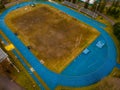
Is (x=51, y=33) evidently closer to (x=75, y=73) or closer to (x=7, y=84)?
(x=75, y=73)

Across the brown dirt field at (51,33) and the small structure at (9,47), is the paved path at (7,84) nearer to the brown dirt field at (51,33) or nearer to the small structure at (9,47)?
the brown dirt field at (51,33)

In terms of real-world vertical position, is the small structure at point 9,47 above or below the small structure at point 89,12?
below

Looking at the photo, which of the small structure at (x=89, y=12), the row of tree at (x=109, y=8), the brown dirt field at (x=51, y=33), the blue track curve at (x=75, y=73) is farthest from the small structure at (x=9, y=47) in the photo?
the row of tree at (x=109, y=8)

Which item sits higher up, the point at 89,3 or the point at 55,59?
the point at 89,3

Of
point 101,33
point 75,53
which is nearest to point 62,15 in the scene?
point 101,33

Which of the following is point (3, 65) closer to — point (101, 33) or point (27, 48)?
point (27, 48)

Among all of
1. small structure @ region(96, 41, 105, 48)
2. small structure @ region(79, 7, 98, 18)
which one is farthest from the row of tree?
small structure @ region(96, 41, 105, 48)

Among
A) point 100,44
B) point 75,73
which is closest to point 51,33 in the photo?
point 100,44

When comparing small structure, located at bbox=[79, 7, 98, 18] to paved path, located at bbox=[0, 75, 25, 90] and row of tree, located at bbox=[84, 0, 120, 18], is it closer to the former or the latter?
row of tree, located at bbox=[84, 0, 120, 18]
